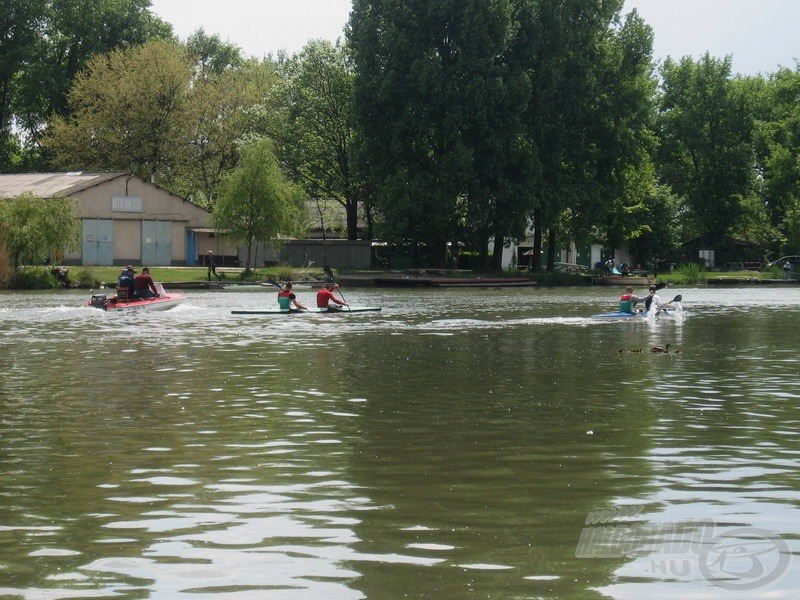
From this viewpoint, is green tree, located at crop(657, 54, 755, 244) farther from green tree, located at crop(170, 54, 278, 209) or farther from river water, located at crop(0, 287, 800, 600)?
river water, located at crop(0, 287, 800, 600)

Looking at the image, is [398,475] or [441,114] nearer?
[398,475]

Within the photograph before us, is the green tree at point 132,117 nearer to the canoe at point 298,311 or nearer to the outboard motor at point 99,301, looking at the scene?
the outboard motor at point 99,301

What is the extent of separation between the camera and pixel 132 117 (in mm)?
93000

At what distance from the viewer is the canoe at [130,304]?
42.9 metres

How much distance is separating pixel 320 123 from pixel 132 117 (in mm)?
17761

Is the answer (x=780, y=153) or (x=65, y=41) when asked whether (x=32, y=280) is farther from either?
(x=780, y=153)

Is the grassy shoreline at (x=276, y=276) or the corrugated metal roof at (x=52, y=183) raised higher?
the corrugated metal roof at (x=52, y=183)

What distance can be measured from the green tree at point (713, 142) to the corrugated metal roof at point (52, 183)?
170 ft

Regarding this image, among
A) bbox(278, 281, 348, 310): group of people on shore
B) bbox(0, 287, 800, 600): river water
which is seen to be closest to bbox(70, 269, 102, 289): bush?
bbox(278, 281, 348, 310): group of people on shore

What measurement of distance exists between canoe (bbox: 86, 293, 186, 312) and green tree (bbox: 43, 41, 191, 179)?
4944 centimetres

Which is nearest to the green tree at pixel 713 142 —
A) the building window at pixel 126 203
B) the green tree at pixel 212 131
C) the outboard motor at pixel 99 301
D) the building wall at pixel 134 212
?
the green tree at pixel 212 131

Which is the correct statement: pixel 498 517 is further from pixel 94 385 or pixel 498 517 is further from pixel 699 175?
pixel 699 175

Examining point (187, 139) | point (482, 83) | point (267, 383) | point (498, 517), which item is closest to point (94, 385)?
point (267, 383)

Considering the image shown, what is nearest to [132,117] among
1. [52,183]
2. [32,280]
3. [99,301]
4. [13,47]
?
[52,183]
